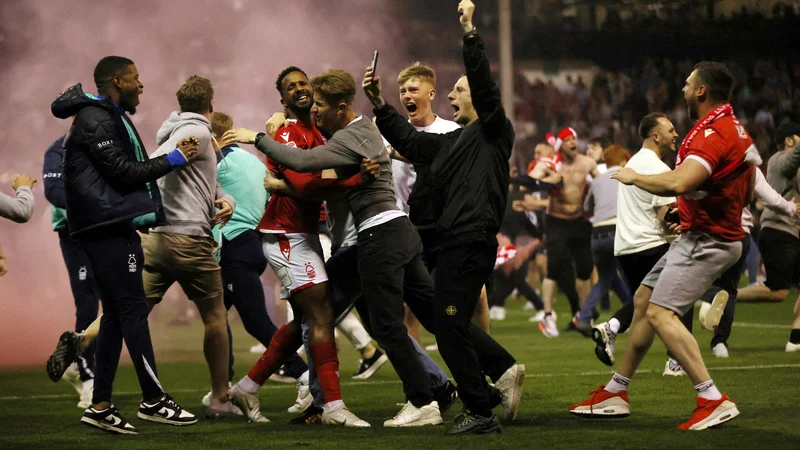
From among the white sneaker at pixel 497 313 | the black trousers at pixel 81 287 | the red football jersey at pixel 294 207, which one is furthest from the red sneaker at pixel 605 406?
the white sneaker at pixel 497 313

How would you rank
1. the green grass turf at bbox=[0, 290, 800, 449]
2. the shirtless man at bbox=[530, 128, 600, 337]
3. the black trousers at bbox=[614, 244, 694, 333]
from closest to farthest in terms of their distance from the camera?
the green grass turf at bbox=[0, 290, 800, 449] < the black trousers at bbox=[614, 244, 694, 333] < the shirtless man at bbox=[530, 128, 600, 337]

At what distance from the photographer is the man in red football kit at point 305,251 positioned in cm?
593

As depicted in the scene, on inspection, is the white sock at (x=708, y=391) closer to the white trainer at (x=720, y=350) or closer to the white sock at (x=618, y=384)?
the white sock at (x=618, y=384)

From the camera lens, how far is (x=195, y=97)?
6504 mm

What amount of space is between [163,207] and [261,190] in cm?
145

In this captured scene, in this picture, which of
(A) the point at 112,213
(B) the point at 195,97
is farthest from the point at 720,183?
(A) the point at 112,213

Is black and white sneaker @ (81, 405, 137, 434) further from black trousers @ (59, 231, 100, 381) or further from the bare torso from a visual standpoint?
the bare torso

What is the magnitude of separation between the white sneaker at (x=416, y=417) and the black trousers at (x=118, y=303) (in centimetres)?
132

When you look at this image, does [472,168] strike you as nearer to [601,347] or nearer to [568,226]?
[601,347]

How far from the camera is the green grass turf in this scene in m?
5.46

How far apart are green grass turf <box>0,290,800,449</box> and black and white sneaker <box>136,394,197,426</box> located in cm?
5

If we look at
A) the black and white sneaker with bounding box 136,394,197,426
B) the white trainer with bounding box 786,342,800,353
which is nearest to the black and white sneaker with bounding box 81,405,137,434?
the black and white sneaker with bounding box 136,394,197,426

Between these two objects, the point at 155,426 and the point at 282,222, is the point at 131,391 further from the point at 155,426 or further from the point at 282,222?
the point at 282,222

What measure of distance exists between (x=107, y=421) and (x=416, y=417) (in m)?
1.58
